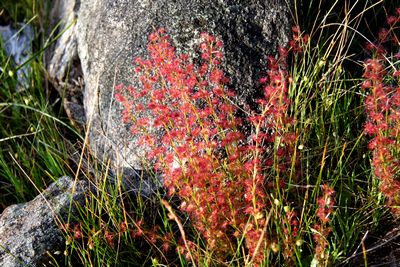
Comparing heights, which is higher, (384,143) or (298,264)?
(384,143)

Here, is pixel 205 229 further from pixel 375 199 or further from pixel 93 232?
pixel 375 199

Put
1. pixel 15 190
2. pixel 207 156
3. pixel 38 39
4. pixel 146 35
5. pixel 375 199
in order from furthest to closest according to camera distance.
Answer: pixel 38 39 → pixel 15 190 → pixel 146 35 → pixel 375 199 → pixel 207 156

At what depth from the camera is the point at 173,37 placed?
312 cm

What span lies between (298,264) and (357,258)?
11.6 inches

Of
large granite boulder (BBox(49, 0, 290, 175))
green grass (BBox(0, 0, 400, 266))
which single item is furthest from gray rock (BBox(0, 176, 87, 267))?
large granite boulder (BBox(49, 0, 290, 175))

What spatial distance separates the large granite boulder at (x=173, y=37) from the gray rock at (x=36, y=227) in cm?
32

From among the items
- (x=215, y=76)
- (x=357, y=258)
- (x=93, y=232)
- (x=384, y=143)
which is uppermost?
(x=215, y=76)

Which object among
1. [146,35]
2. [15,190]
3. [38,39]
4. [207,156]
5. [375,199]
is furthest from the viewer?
[38,39]

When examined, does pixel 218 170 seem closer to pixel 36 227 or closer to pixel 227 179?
pixel 227 179

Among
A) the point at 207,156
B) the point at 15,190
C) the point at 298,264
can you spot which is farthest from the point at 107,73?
the point at 298,264

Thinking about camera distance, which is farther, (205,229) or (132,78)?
(132,78)

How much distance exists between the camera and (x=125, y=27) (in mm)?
3285

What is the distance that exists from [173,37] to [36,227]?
1218mm

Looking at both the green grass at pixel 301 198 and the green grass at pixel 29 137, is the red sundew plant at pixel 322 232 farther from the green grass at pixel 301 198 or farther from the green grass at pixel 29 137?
the green grass at pixel 29 137
